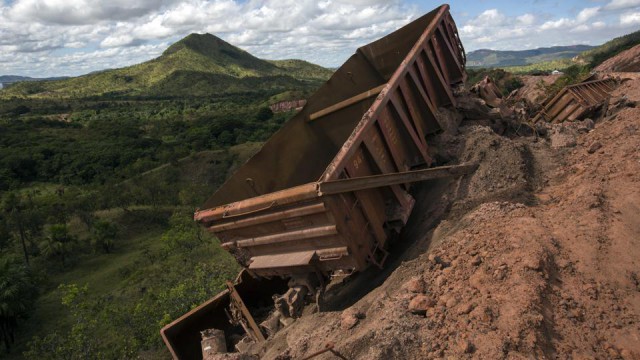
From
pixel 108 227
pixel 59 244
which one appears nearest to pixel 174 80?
pixel 108 227

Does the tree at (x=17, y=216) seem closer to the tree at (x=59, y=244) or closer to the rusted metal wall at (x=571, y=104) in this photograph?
the tree at (x=59, y=244)

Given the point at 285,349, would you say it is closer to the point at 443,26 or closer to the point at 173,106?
the point at 443,26

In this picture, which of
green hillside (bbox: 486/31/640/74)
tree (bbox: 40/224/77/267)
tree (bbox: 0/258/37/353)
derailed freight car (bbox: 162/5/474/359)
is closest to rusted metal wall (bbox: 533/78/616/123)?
derailed freight car (bbox: 162/5/474/359)

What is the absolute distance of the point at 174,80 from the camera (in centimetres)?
12281

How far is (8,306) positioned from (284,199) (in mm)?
17610

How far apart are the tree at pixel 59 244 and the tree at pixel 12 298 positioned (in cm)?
546

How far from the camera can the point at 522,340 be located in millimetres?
3447

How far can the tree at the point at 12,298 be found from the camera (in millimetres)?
17031

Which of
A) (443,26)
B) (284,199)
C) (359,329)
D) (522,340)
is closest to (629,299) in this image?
(522,340)

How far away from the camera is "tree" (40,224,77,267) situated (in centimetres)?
2395

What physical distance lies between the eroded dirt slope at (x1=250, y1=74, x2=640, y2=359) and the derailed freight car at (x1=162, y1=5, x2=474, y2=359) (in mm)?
440

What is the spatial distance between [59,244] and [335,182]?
24.6 meters

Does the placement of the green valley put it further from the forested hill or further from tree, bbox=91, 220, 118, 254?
the forested hill

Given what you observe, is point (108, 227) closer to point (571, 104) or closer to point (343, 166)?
point (343, 166)
